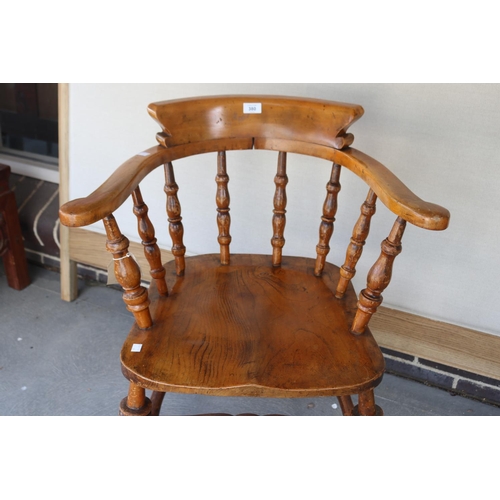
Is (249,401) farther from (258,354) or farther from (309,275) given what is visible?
(258,354)

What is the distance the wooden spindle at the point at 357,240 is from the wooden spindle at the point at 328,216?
0.09 meters

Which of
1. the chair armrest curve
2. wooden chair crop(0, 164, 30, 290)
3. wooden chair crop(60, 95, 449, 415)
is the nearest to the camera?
the chair armrest curve

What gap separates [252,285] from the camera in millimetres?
1152

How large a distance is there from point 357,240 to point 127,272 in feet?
1.59

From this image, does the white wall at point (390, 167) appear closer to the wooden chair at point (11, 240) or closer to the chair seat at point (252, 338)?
the wooden chair at point (11, 240)

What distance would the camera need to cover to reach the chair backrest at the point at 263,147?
912mm

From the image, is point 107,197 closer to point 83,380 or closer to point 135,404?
point 135,404

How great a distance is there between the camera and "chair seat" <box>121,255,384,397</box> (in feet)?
2.89

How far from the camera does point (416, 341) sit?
1.52 meters

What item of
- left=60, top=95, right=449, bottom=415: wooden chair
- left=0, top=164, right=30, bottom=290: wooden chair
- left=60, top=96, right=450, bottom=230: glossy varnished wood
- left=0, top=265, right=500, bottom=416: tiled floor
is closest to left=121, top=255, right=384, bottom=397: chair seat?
left=60, top=95, right=449, bottom=415: wooden chair

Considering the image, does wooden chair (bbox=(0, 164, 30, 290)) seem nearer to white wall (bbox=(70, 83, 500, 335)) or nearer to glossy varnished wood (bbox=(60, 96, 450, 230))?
white wall (bbox=(70, 83, 500, 335))

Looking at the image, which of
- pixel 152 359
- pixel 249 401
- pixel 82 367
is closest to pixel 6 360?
pixel 82 367

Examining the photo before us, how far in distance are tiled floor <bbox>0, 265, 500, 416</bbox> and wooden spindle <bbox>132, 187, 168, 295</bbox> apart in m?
0.57
